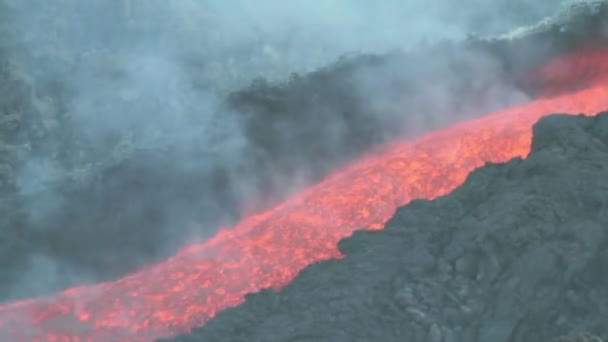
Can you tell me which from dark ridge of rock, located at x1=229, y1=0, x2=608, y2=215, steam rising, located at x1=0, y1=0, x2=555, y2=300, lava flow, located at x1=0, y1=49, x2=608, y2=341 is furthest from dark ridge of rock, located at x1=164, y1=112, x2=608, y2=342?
dark ridge of rock, located at x1=229, y1=0, x2=608, y2=215

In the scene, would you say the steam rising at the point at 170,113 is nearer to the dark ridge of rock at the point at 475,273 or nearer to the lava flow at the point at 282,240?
the lava flow at the point at 282,240

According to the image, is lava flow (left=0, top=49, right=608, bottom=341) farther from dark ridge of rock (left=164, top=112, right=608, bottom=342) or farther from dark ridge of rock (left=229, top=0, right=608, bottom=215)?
dark ridge of rock (left=164, top=112, right=608, bottom=342)

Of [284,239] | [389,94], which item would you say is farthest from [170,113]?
[389,94]

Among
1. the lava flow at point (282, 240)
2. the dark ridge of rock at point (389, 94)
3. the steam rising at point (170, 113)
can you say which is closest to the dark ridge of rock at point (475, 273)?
the lava flow at point (282, 240)

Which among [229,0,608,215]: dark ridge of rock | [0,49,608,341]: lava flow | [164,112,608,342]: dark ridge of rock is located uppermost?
[229,0,608,215]: dark ridge of rock

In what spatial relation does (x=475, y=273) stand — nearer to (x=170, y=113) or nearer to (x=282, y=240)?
(x=282, y=240)

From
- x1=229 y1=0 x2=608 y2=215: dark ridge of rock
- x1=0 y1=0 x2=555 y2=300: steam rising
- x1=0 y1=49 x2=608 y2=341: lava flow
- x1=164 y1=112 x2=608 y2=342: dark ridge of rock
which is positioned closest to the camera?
x1=164 y1=112 x2=608 y2=342: dark ridge of rock

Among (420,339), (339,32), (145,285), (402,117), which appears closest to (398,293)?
(420,339)
